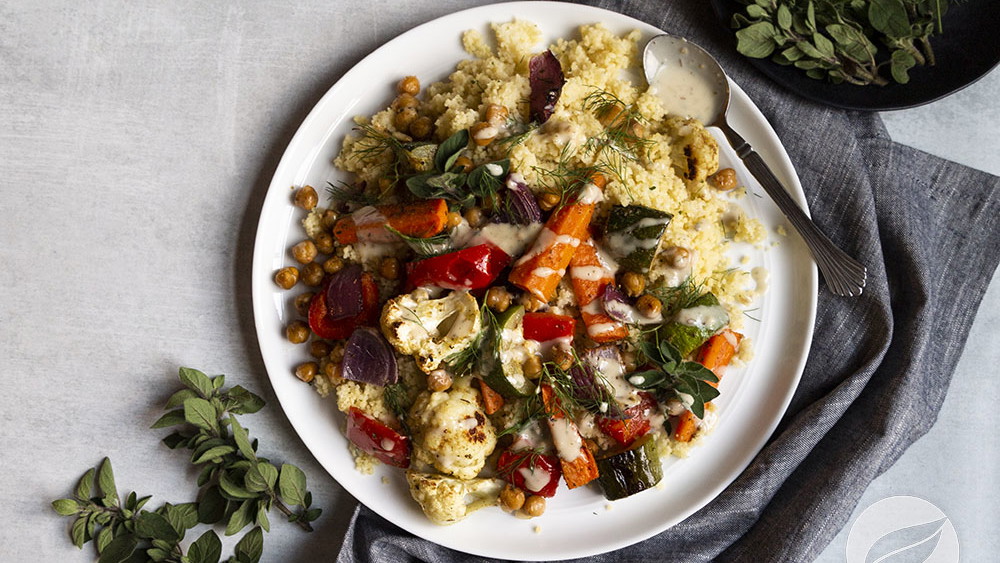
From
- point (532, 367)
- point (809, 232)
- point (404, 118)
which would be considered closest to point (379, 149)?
point (404, 118)

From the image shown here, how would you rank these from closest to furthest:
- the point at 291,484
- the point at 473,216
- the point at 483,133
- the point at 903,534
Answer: the point at 483,133 → the point at 473,216 → the point at 291,484 → the point at 903,534

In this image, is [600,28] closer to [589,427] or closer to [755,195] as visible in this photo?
[755,195]

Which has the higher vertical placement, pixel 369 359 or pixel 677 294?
pixel 677 294

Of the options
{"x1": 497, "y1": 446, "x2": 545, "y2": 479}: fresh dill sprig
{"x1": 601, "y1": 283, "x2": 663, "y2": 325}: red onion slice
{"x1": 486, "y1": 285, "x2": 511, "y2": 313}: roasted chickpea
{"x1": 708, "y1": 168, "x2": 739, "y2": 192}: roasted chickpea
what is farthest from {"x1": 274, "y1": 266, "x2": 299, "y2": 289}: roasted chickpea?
{"x1": 708, "y1": 168, "x2": 739, "y2": 192}: roasted chickpea

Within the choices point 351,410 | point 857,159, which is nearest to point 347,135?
point 351,410

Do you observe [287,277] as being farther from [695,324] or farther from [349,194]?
[695,324]
